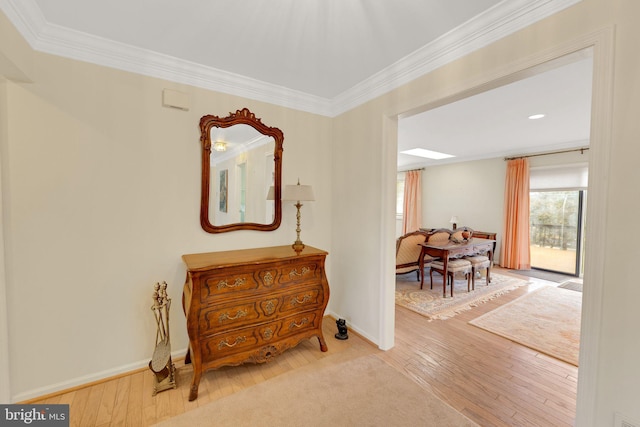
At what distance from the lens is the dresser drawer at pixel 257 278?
1.93 meters

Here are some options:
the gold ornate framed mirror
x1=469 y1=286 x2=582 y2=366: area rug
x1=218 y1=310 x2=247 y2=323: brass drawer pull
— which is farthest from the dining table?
x1=218 y1=310 x2=247 y2=323: brass drawer pull

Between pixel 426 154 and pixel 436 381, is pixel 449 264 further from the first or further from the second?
pixel 426 154

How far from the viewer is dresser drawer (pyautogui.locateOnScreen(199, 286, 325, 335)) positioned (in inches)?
76.2

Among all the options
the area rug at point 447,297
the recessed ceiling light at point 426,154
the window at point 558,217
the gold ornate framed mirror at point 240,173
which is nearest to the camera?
the gold ornate framed mirror at point 240,173

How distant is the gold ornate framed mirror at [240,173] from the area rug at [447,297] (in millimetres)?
2335

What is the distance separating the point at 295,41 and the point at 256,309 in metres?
2.09

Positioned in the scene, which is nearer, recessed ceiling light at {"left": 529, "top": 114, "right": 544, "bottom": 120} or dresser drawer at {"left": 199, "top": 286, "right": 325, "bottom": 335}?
dresser drawer at {"left": 199, "top": 286, "right": 325, "bottom": 335}

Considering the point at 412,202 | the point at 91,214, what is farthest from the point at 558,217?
the point at 91,214

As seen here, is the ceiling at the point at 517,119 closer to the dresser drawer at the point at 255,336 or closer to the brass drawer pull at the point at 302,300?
the brass drawer pull at the point at 302,300

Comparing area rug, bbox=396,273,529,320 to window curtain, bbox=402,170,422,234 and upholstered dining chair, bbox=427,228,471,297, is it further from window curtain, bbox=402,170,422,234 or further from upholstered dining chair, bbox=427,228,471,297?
window curtain, bbox=402,170,422,234

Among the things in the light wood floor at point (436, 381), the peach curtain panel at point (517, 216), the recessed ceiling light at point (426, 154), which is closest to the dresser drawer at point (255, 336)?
the light wood floor at point (436, 381)

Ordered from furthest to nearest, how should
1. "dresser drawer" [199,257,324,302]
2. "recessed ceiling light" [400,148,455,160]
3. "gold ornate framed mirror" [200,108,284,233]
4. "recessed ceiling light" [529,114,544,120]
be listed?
"recessed ceiling light" [400,148,455,160] → "recessed ceiling light" [529,114,544,120] → "gold ornate framed mirror" [200,108,284,233] → "dresser drawer" [199,257,324,302]

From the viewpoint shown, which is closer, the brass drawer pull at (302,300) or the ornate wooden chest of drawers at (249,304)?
the ornate wooden chest of drawers at (249,304)

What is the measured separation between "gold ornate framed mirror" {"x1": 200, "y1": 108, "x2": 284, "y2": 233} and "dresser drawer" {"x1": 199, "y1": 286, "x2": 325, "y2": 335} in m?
0.78
